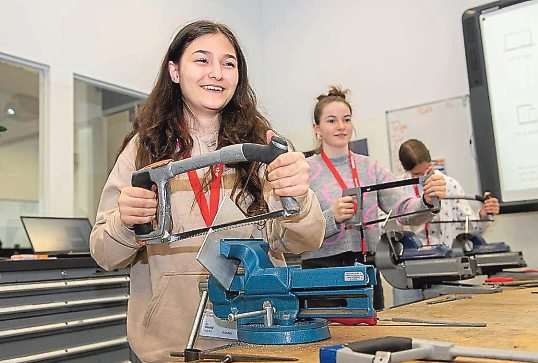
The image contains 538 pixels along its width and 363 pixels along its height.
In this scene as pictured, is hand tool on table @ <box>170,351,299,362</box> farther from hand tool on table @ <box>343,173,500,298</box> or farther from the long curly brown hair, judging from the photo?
hand tool on table @ <box>343,173,500,298</box>

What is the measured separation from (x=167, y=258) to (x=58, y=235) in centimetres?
178

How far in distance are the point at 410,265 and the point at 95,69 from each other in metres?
2.54

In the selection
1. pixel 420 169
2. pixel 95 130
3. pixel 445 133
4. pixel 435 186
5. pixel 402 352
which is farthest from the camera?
pixel 445 133

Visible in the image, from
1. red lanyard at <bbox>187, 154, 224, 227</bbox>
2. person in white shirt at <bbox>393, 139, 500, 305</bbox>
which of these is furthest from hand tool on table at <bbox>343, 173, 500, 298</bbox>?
person in white shirt at <bbox>393, 139, 500, 305</bbox>

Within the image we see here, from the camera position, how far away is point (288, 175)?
98cm

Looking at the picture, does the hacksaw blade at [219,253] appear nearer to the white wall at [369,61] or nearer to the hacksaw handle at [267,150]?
the hacksaw handle at [267,150]

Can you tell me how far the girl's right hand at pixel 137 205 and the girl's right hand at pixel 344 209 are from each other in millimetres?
1262

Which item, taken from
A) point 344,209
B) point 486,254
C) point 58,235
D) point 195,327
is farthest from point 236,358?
point 58,235

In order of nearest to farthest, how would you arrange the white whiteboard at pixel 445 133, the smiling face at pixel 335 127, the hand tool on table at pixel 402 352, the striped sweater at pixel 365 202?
the hand tool on table at pixel 402 352 → the striped sweater at pixel 365 202 → the smiling face at pixel 335 127 → the white whiteboard at pixel 445 133

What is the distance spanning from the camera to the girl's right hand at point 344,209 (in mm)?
2172

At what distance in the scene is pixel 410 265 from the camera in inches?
77.9

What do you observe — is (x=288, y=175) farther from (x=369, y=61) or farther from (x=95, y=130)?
(x=369, y=61)

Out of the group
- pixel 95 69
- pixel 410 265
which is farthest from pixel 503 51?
pixel 95 69

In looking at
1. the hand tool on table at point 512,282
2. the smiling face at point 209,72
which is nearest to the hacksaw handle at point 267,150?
the smiling face at point 209,72
